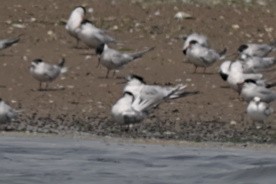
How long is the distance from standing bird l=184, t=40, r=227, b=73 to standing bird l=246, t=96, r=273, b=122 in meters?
3.40

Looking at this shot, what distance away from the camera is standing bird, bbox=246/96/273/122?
16203 mm

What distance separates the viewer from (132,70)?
20156mm

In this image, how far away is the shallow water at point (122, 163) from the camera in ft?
38.9

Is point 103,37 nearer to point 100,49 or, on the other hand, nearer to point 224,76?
point 100,49

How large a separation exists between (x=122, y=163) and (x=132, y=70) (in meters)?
7.40

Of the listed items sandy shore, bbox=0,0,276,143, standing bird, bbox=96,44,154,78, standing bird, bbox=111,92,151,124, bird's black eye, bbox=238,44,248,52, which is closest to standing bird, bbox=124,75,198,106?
sandy shore, bbox=0,0,276,143

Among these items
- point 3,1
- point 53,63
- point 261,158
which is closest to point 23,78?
point 53,63

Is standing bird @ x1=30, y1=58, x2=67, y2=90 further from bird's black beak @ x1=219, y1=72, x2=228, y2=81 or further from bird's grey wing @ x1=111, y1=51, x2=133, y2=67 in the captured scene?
bird's black beak @ x1=219, y1=72, x2=228, y2=81

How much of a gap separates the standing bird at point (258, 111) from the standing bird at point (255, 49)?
148 inches

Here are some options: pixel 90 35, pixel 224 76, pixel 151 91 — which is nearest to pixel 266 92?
pixel 224 76

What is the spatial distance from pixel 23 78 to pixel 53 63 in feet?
3.32

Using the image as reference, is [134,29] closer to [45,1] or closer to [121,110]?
[45,1]

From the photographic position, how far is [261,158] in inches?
526

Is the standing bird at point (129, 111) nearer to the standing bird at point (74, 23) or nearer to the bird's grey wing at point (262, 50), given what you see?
the bird's grey wing at point (262, 50)
